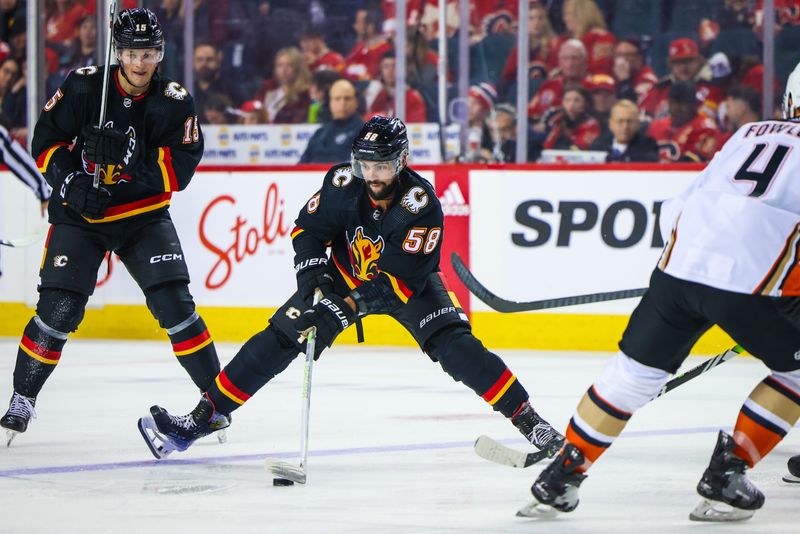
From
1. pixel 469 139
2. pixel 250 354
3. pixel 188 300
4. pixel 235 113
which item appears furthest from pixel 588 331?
pixel 250 354

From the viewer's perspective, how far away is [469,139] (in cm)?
830

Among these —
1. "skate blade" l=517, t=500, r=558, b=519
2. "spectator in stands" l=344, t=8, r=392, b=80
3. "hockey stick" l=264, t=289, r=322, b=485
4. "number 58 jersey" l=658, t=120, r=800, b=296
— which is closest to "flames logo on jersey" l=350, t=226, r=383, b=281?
"hockey stick" l=264, t=289, r=322, b=485

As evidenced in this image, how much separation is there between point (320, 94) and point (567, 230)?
1905 mm

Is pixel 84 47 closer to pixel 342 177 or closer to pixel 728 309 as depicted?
pixel 342 177

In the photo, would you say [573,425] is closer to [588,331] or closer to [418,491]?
[418,491]

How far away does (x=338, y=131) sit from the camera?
861 cm

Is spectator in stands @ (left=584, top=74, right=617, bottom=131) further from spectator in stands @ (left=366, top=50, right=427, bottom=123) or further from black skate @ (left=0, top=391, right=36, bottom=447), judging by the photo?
black skate @ (left=0, top=391, right=36, bottom=447)

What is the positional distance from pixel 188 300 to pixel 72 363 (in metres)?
2.71

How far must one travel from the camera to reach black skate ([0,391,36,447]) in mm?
4473

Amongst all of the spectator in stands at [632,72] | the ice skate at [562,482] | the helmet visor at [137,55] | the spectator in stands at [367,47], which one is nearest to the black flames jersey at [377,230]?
the helmet visor at [137,55]

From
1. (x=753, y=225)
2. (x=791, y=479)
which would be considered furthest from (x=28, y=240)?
(x=753, y=225)

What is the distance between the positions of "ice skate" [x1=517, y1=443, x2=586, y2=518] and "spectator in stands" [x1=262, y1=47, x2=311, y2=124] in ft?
18.7

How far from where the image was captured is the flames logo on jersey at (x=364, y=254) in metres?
4.11

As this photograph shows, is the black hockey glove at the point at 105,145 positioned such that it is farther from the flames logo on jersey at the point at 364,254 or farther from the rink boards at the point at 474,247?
the rink boards at the point at 474,247
